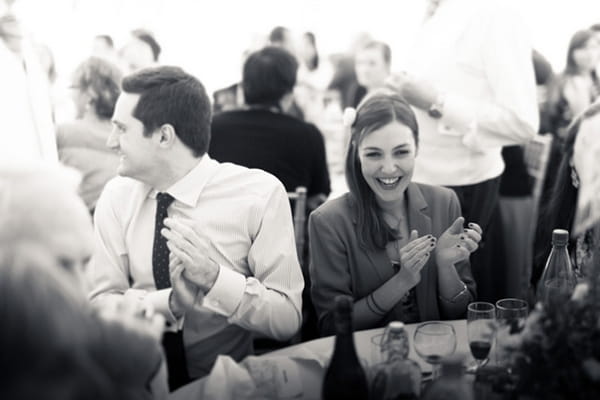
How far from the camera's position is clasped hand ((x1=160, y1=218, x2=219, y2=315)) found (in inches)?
70.8

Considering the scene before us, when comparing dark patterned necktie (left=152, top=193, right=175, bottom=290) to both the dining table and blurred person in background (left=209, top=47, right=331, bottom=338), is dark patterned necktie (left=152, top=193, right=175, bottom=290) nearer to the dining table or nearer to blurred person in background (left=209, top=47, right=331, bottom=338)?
the dining table

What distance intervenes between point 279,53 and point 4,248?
2.35 m

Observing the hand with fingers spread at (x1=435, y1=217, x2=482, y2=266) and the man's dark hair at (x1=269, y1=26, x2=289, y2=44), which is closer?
the hand with fingers spread at (x1=435, y1=217, x2=482, y2=266)

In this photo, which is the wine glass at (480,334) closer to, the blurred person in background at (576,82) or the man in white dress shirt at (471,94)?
the man in white dress shirt at (471,94)

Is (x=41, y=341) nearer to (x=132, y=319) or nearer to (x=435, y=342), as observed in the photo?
(x=132, y=319)

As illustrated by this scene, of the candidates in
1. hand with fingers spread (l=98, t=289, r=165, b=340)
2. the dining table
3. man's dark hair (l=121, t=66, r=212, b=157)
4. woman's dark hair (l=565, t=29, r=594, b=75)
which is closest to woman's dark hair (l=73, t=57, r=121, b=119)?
man's dark hair (l=121, t=66, r=212, b=157)

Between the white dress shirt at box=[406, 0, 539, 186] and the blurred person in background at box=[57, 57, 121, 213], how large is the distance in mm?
1364

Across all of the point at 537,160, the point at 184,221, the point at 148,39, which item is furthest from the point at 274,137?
the point at 148,39

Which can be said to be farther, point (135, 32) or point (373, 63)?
point (135, 32)

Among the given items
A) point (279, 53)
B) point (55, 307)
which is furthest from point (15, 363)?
point (279, 53)

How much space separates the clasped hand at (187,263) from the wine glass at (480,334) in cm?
64

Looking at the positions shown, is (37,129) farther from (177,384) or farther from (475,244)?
(475,244)

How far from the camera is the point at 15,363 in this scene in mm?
999

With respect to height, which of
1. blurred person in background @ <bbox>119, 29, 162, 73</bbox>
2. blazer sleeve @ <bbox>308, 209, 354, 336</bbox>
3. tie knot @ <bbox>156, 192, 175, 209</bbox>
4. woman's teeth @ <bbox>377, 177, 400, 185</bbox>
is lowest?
blazer sleeve @ <bbox>308, 209, 354, 336</bbox>
